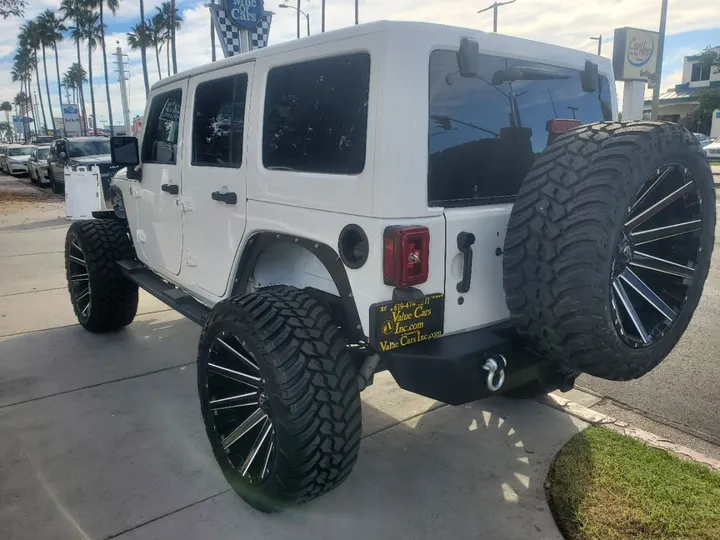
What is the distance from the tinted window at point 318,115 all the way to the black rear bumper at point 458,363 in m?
0.80

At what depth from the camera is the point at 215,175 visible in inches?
132

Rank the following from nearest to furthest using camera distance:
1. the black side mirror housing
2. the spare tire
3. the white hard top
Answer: the spare tire < the white hard top < the black side mirror housing

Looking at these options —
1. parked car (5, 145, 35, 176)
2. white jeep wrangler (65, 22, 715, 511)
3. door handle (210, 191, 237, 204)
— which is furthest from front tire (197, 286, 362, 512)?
parked car (5, 145, 35, 176)

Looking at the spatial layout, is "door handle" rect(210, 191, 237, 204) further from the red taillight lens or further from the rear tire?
the rear tire

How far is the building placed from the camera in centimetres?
5016

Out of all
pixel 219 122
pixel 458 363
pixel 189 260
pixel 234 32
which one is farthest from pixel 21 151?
pixel 458 363

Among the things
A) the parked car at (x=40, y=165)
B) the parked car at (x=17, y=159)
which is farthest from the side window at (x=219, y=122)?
the parked car at (x=17, y=159)

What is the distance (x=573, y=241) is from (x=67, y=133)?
54168 millimetres

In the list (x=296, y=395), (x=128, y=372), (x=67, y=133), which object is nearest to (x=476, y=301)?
(x=296, y=395)

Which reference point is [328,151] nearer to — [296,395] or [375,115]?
[375,115]

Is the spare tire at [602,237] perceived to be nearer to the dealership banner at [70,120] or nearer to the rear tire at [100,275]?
the rear tire at [100,275]

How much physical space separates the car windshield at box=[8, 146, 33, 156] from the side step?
27968 mm

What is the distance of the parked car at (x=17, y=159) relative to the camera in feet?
88.4

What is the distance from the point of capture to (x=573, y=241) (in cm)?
216
